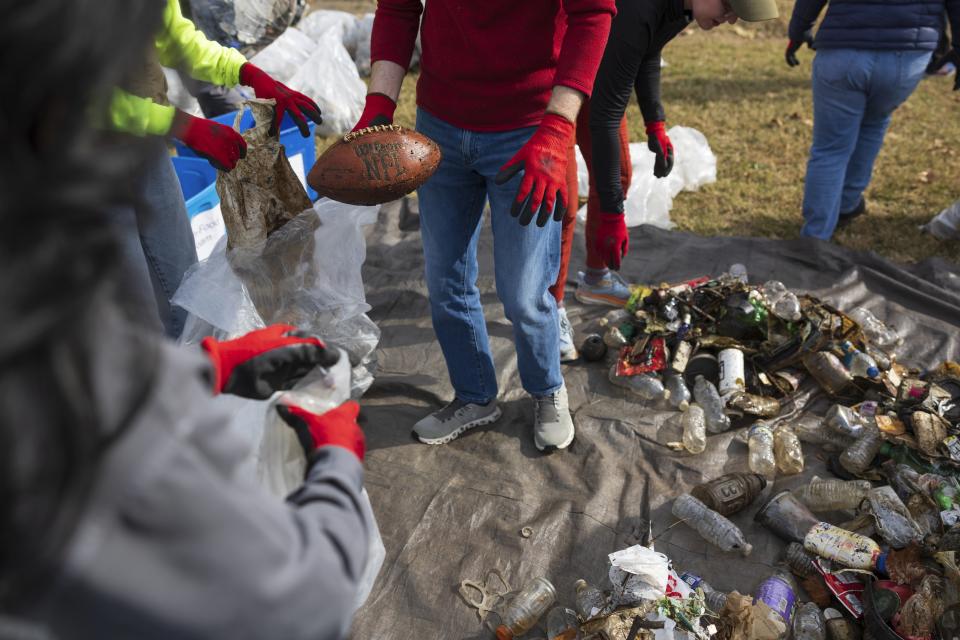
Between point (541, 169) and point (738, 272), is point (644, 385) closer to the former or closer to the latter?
point (738, 272)

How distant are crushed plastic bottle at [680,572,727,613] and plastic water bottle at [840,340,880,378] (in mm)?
1391

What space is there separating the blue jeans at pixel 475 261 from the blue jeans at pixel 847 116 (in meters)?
2.53

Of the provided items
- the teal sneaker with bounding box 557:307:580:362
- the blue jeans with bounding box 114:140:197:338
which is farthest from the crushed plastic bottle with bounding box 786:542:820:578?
the blue jeans with bounding box 114:140:197:338

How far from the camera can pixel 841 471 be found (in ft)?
9.08

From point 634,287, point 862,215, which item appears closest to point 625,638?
point 634,287

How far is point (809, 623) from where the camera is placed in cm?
217

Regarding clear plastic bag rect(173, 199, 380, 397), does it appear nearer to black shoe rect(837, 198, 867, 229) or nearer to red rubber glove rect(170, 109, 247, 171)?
red rubber glove rect(170, 109, 247, 171)

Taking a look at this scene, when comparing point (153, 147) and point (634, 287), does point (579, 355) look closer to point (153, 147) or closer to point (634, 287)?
point (634, 287)

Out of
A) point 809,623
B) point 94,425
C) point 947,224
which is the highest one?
point 94,425

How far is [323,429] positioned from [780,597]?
67.8 inches

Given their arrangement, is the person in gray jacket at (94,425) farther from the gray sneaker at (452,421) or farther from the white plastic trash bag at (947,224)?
the white plastic trash bag at (947,224)

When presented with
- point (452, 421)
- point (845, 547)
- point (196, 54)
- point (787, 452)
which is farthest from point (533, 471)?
point (196, 54)

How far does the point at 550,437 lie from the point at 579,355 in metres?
0.74

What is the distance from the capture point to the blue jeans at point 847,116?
3.86 m
